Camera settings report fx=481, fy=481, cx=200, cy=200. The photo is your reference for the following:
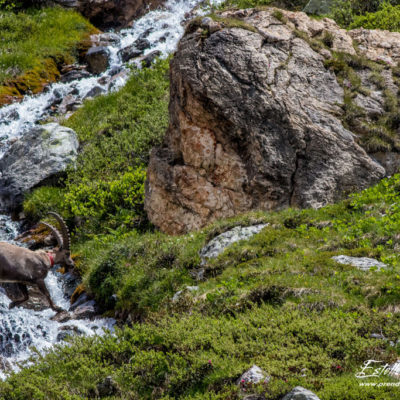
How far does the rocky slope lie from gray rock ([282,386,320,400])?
7.59 m

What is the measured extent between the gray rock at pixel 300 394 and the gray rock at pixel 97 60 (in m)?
26.2

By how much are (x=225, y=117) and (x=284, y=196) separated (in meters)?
2.71

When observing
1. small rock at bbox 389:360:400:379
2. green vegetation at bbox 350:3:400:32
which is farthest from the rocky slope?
small rock at bbox 389:360:400:379

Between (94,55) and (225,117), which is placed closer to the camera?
(225,117)

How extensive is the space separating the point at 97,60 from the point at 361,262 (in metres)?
24.1

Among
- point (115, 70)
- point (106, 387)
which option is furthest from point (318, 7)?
point (106, 387)

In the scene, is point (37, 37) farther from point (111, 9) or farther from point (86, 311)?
point (86, 311)

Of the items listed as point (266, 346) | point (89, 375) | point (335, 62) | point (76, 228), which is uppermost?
point (335, 62)

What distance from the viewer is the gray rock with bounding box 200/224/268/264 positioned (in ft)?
36.4

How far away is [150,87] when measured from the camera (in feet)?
76.0

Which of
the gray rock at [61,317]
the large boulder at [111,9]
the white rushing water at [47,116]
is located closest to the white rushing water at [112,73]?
the white rushing water at [47,116]

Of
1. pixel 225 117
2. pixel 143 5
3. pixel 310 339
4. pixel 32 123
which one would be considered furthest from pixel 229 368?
pixel 143 5

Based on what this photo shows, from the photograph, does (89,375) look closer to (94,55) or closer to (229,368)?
(229,368)

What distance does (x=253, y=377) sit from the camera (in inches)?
240
